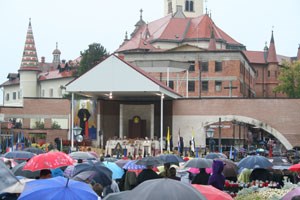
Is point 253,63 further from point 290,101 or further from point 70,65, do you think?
point 290,101

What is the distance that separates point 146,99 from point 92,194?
4948cm

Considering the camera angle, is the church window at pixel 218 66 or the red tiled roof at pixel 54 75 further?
the red tiled roof at pixel 54 75

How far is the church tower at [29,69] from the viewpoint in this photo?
9875 centimetres

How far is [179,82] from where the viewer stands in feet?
261

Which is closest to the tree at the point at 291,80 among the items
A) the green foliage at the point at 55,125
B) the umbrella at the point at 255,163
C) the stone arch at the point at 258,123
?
the green foliage at the point at 55,125

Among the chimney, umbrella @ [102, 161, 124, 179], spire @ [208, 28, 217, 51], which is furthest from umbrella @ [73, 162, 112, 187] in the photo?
the chimney

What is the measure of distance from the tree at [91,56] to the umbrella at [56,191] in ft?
273

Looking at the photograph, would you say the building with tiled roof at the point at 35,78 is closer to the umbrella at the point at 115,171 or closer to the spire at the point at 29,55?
the spire at the point at 29,55

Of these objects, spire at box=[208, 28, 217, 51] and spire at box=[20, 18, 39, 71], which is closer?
spire at box=[208, 28, 217, 51]

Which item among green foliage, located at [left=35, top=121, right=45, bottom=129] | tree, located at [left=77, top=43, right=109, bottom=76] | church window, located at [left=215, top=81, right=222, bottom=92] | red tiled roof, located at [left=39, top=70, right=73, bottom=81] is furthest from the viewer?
red tiled roof, located at [left=39, top=70, right=73, bottom=81]

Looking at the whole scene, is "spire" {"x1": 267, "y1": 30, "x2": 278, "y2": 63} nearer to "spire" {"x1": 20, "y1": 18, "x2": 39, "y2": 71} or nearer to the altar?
"spire" {"x1": 20, "y1": 18, "x2": 39, "y2": 71}

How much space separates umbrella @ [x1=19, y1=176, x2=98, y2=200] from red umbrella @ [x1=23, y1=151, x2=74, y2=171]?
4.96 metres

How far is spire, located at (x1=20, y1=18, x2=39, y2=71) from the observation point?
98.5m

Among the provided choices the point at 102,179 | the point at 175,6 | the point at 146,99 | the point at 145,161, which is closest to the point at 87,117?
the point at 146,99
